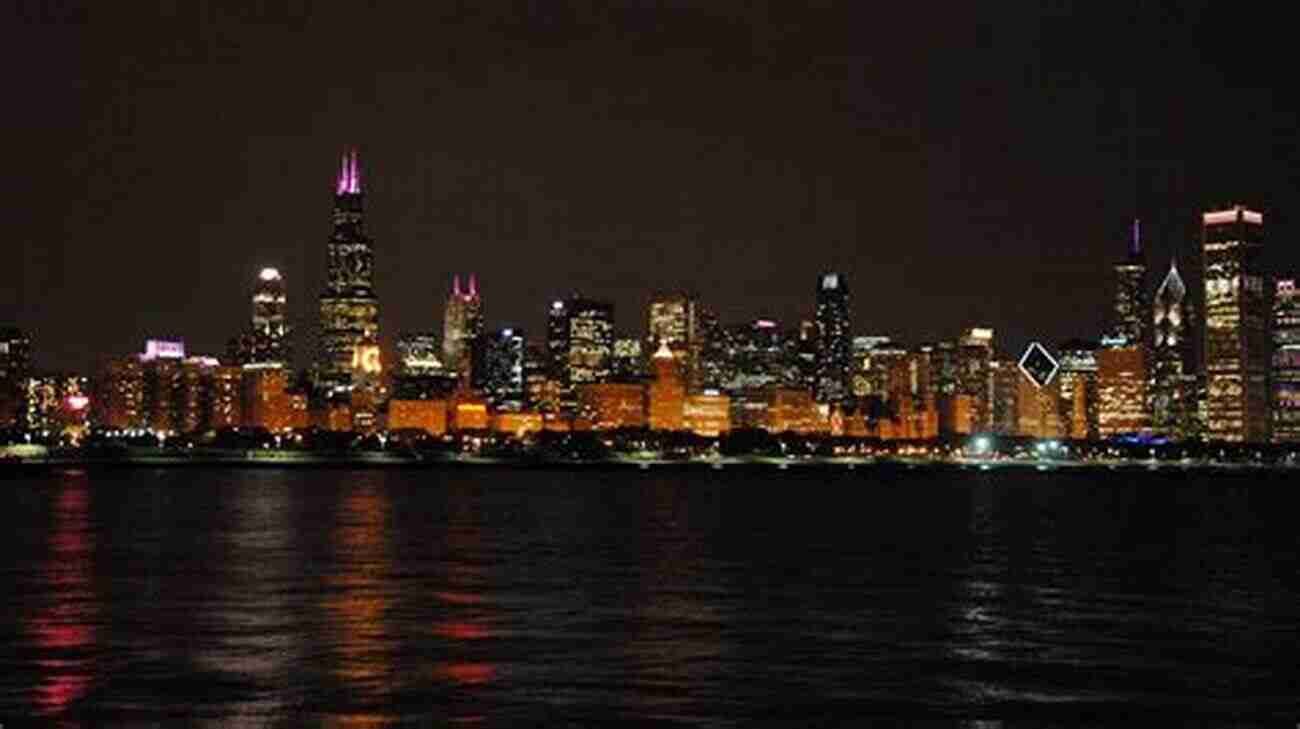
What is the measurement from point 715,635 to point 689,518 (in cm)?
7575

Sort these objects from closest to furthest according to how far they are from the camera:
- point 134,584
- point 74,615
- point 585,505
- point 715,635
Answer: point 715,635, point 74,615, point 134,584, point 585,505

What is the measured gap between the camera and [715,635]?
4700 cm

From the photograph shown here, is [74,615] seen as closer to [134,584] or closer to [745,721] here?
[134,584]

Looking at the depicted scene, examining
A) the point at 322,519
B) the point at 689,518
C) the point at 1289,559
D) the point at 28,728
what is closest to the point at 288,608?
the point at 28,728

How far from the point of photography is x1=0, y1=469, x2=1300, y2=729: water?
35.7 m

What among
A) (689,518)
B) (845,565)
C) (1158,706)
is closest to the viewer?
(1158,706)

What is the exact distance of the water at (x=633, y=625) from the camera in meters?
35.7

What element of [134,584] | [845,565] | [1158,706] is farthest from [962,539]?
[1158,706]

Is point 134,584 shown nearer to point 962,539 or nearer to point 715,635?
point 715,635

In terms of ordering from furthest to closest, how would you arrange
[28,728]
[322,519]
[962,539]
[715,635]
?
[322,519] → [962,539] → [715,635] → [28,728]

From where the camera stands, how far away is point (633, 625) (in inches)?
1933

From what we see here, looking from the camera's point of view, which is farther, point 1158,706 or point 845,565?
point 845,565

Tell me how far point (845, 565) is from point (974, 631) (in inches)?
969

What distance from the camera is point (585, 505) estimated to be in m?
147
